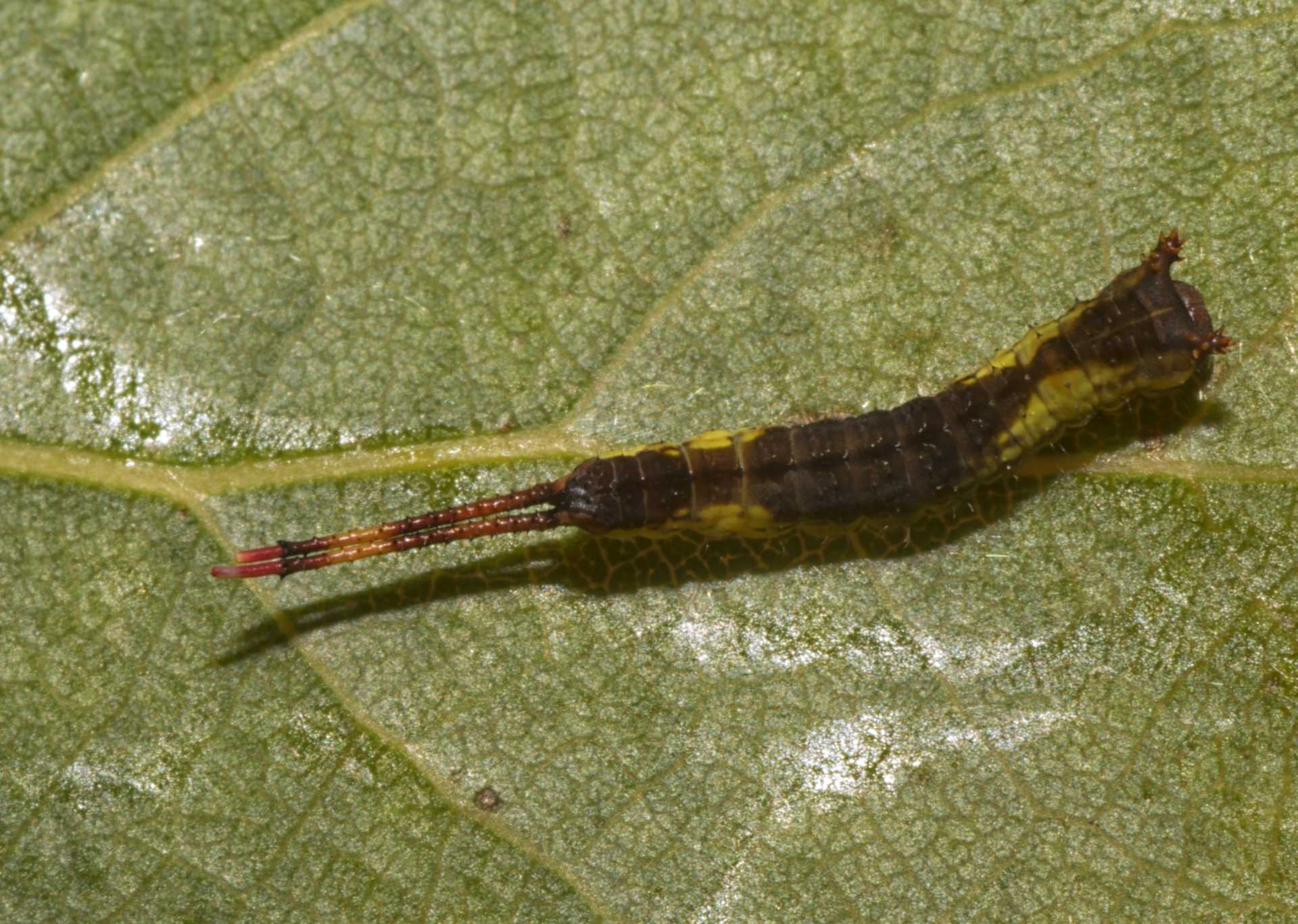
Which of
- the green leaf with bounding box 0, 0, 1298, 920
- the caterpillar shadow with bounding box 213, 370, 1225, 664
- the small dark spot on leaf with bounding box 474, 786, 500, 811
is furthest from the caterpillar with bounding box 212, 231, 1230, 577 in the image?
the small dark spot on leaf with bounding box 474, 786, 500, 811

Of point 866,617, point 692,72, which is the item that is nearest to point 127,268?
point 692,72

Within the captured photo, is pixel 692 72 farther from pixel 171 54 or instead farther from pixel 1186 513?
pixel 1186 513

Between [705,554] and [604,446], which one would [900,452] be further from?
[604,446]

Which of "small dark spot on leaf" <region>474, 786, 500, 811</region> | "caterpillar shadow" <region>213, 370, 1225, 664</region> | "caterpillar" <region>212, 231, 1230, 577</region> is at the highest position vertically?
"caterpillar" <region>212, 231, 1230, 577</region>

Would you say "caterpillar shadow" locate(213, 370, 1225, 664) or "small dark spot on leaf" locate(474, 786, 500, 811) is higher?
"caterpillar shadow" locate(213, 370, 1225, 664)

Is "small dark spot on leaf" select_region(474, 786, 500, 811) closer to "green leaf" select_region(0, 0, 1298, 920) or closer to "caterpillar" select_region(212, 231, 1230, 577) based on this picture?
"green leaf" select_region(0, 0, 1298, 920)

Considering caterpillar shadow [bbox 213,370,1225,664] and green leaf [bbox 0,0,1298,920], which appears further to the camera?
caterpillar shadow [bbox 213,370,1225,664]
